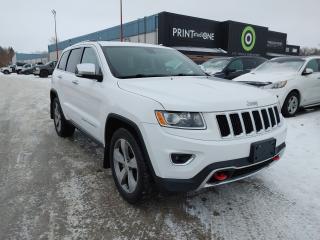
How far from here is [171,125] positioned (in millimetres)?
2633

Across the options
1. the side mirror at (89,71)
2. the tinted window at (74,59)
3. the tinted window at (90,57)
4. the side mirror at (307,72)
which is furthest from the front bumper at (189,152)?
the side mirror at (307,72)

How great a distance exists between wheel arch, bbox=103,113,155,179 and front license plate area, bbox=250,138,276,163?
93cm

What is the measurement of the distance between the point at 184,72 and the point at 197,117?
1.67 metres

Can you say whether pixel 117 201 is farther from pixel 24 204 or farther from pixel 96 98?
pixel 96 98

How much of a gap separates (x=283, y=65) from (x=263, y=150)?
6179 mm

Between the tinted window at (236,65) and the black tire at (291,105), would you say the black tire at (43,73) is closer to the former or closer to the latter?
the tinted window at (236,65)

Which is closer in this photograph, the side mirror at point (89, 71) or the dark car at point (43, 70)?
the side mirror at point (89, 71)

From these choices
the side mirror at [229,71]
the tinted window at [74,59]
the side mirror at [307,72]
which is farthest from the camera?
the side mirror at [229,71]

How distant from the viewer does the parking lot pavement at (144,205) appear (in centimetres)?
277

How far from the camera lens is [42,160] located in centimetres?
463

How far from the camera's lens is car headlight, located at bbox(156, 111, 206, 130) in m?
2.63

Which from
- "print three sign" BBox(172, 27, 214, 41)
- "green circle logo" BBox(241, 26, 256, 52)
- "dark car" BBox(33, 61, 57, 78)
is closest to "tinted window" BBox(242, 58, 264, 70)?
"print three sign" BBox(172, 27, 214, 41)

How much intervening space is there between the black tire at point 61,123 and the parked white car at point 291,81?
4.43 metres

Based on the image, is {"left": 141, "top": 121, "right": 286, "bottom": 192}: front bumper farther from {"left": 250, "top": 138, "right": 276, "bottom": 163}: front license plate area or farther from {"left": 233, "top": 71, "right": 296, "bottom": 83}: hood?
{"left": 233, "top": 71, "right": 296, "bottom": 83}: hood
